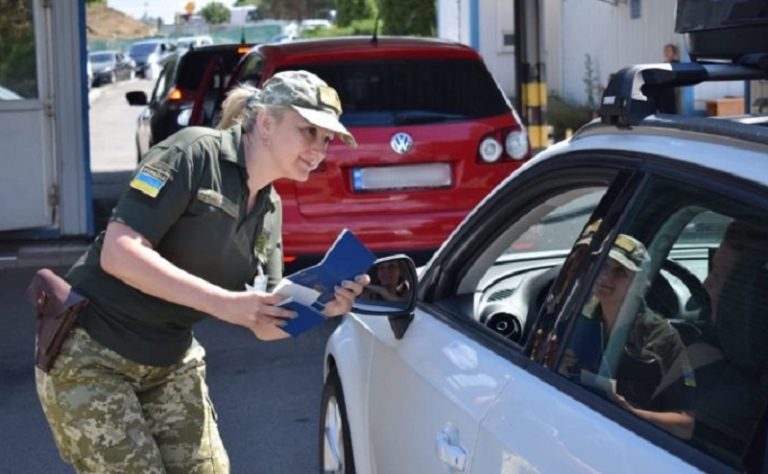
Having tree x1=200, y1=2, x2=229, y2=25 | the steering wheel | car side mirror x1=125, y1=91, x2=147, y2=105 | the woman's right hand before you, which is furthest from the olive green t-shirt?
tree x1=200, y1=2, x2=229, y2=25

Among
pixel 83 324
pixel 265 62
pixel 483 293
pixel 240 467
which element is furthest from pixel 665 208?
pixel 265 62

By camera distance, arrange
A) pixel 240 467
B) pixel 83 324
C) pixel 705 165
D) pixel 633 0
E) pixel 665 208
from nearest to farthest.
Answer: pixel 705 165, pixel 665 208, pixel 83 324, pixel 240 467, pixel 633 0

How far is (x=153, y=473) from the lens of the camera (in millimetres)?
3447

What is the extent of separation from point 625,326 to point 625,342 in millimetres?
33

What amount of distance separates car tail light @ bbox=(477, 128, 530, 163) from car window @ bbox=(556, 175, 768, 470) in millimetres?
5131

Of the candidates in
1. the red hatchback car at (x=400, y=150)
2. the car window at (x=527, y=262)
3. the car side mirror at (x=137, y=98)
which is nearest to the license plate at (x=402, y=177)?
the red hatchback car at (x=400, y=150)

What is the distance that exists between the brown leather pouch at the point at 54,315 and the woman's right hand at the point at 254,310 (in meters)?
0.45

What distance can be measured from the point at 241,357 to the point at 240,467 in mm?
1972

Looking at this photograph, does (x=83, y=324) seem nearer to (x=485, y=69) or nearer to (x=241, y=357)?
(x=241, y=357)

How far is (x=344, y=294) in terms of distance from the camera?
11.0ft

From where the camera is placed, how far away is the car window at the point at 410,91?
316 inches

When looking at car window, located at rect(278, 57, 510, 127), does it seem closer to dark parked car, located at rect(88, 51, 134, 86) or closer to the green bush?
the green bush

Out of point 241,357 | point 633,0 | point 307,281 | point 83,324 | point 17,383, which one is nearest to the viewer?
point 307,281

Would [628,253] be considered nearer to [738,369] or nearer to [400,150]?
[738,369]
